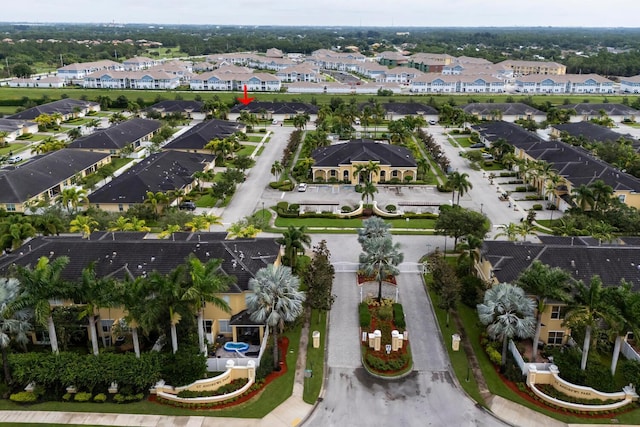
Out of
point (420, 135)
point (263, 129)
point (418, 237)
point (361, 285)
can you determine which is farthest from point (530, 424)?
point (263, 129)

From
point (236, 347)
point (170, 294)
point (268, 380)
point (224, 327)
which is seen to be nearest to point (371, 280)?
point (224, 327)

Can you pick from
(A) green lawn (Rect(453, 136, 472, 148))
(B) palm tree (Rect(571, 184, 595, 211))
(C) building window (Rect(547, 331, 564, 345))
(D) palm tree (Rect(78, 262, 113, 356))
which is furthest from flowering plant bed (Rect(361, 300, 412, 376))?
(A) green lawn (Rect(453, 136, 472, 148))

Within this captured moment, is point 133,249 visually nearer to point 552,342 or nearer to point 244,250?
point 244,250

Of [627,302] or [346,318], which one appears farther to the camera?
[346,318]

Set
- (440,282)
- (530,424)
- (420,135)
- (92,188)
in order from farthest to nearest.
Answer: (420,135) → (92,188) → (440,282) → (530,424)

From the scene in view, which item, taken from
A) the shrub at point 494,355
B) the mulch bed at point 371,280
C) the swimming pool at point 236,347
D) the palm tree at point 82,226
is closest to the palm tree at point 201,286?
the swimming pool at point 236,347

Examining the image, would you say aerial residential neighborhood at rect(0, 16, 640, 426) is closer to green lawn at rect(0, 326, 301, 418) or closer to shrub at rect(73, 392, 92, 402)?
green lawn at rect(0, 326, 301, 418)

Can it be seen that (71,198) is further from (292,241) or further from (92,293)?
(92,293)
